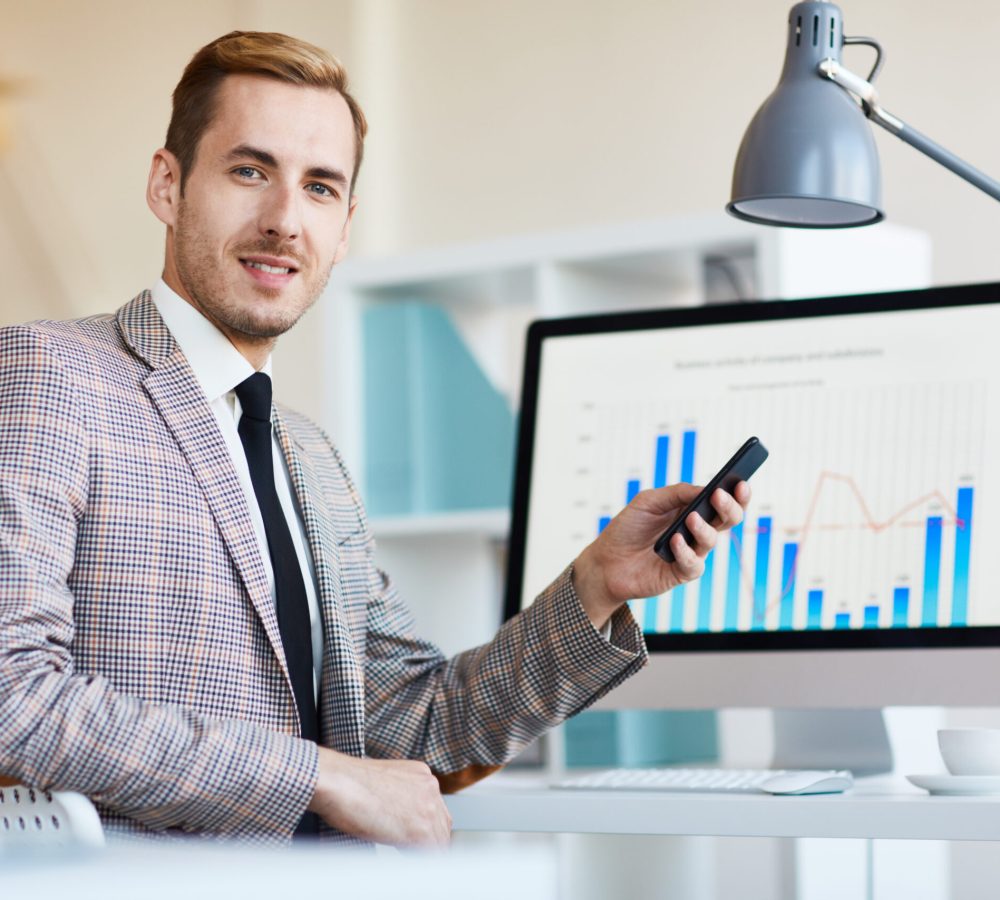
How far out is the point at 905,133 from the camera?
1.42m

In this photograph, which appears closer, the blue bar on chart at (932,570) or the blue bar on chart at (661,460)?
the blue bar on chart at (932,570)

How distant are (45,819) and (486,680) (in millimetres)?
546

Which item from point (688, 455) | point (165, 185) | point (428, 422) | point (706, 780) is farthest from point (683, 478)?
point (428, 422)

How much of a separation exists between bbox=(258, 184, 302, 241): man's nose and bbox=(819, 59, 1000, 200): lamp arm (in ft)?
1.83

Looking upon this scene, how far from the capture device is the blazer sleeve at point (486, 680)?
4.91ft

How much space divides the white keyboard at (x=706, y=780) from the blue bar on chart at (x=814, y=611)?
17 cm

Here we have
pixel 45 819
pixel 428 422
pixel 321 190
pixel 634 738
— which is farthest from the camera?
pixel 428 422

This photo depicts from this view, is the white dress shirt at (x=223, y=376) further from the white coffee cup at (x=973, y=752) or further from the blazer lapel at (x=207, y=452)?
the white coffee cup at (x=973, y=752)

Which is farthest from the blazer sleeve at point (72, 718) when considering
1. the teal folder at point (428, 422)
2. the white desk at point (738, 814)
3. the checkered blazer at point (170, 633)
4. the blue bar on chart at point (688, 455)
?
the teal folder at point (428, 422)

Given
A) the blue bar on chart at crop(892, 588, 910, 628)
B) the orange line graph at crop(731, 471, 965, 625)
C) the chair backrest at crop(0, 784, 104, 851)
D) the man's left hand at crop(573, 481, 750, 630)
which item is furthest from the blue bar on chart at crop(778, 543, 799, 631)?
the chair backrest at crop(0, 784, 104, 851)

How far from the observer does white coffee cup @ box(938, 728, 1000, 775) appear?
1.35 metres

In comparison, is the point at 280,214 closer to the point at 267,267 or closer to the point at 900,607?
the point at 267,267

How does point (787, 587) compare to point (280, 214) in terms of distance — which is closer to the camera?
point (280, 214)

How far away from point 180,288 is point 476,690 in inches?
20.8
